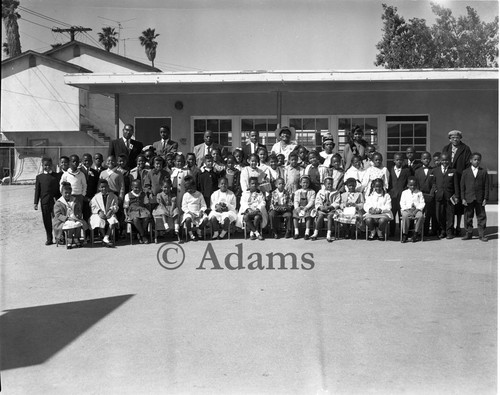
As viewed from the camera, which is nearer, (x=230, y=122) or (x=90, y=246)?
(x=90, y=246)

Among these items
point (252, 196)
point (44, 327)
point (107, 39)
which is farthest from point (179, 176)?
point (107, 39)

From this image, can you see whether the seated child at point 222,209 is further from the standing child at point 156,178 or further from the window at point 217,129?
the window at point 217,129

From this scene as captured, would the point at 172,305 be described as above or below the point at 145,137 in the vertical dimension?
below

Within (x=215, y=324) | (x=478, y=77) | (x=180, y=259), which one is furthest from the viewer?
(x=478, y=77)

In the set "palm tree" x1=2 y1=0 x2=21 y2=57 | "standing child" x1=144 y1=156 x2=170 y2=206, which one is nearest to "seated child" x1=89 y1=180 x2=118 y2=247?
"standing child" x1=144 y1=156 x2=170 y2=206

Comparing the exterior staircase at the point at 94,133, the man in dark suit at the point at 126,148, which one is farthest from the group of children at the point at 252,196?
the exterior staircase at the point at 94,133

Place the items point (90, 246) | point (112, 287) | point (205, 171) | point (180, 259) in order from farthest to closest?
point (205, 171) < point (90, 246) < point (180, 259) < point (112, 287)

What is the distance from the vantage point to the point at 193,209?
10.1 meters

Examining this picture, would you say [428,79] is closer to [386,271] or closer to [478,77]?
[478,77]

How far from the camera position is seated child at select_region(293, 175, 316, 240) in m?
9.98

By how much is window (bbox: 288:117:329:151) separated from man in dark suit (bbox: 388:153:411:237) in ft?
13.6

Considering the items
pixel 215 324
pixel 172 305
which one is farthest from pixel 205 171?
pixel 215 324

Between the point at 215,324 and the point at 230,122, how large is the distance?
9.72m

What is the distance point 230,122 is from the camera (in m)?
14.8
